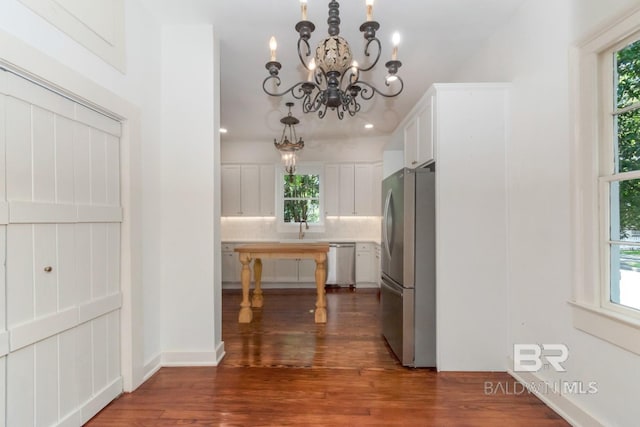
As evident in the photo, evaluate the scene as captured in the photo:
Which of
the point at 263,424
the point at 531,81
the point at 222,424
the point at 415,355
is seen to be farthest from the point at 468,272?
the point at 222,424

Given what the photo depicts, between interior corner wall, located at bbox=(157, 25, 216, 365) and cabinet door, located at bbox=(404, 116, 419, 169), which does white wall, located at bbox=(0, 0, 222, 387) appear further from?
cabinet door, located at bbox=(404, 116, 419, 169)

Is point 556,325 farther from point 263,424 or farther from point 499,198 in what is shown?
point 263,424

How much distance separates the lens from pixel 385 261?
9.64 feet

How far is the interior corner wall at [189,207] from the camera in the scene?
2.46 metres

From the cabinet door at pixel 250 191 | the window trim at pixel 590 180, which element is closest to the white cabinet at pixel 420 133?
the window trim at pixel 590 180

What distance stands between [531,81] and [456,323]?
71.9 inches

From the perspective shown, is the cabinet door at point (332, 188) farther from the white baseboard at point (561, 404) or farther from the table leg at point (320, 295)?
the white baseboard at point (561, 404)

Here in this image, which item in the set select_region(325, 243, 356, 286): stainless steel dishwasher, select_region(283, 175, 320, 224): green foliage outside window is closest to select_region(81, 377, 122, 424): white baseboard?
select_region(325, 243, 356, 286): stainless steel dishwasher

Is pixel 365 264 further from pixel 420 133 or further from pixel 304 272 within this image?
pixel 420 133

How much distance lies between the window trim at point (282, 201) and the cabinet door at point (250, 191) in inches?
14.8

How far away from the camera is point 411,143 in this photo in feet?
9.98

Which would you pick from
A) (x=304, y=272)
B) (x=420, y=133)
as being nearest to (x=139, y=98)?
(x=420, y=133)

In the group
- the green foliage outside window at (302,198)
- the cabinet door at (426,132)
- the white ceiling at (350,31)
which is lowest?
the green foliage outside window at (302,198)

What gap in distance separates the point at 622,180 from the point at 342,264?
4203mm
